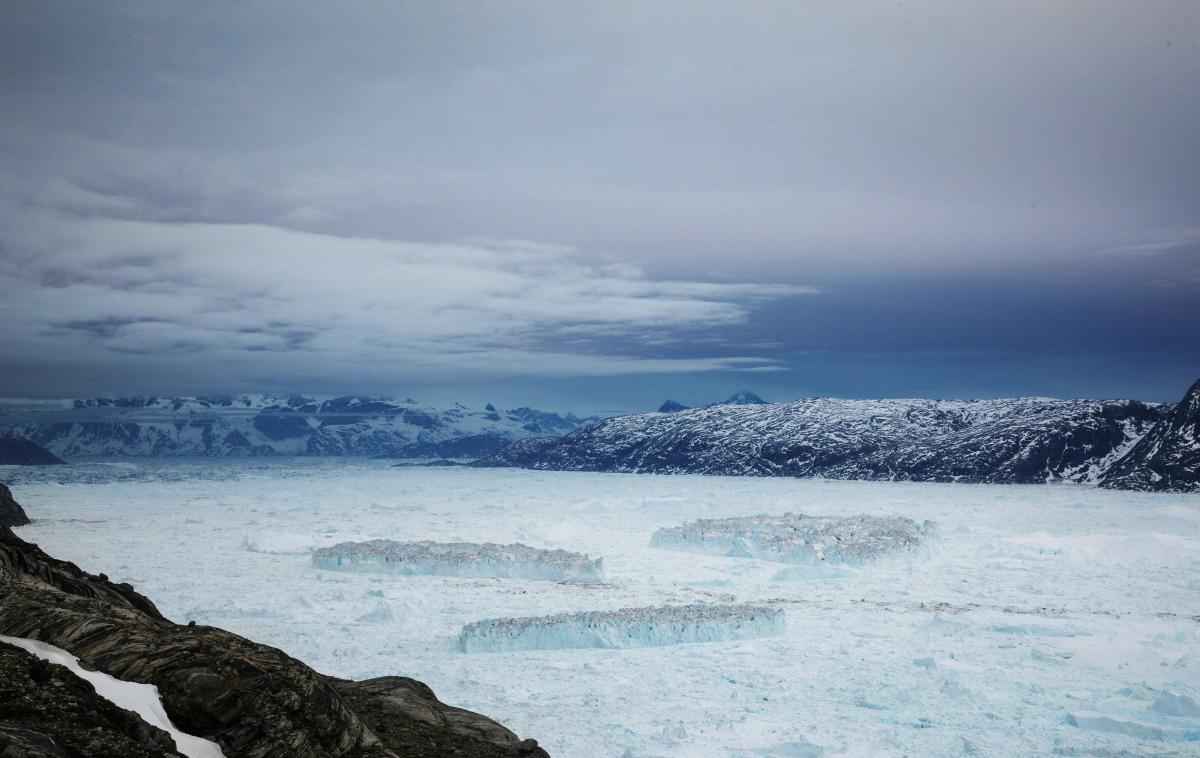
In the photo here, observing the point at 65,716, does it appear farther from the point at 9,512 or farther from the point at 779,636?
the point at 9,512

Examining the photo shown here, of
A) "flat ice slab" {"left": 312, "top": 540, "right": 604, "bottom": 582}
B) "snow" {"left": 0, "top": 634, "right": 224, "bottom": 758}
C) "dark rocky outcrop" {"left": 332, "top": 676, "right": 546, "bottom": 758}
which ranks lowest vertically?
"flat ice slab" {"left": 312, "top": 540, "right": 604, "bottom": 582}

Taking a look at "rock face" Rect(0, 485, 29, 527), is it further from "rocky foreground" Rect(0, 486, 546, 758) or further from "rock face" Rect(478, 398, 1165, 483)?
"rock face" Rect(478, 398, 1165, 483)

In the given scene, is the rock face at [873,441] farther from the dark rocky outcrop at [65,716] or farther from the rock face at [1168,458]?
the dark rocky outcrop at [65,716]

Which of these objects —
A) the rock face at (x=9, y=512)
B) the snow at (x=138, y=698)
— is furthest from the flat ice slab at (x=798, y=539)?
the rock face at (x=9, y=512)

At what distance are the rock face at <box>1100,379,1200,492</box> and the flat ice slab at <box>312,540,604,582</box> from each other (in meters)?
89.8

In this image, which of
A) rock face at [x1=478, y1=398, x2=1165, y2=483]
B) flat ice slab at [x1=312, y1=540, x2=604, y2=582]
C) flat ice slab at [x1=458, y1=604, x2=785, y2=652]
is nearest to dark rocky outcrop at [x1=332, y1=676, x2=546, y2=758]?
flat ice slab at [x1=458, y1=604, x2=785, y2=652]

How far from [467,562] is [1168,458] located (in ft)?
341

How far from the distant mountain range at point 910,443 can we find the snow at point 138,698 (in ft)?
358

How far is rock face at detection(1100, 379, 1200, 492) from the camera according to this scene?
94.6m

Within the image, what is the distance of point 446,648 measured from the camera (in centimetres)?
1602

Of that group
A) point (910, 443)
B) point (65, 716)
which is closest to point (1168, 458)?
point (910, 443)

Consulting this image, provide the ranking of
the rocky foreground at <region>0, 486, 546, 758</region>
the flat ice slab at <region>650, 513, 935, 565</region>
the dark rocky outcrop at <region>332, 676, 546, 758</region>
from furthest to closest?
1. the flat ice slab at <region>650, 513, 935, 565</region>
2. the dark rocky outcrop at <region>332, 676, 546, 758</region>
3. the rocky foreground at <region>0, 486, 546, 758</region>

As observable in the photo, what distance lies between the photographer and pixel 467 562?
83.4ft

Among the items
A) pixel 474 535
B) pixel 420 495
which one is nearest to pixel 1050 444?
pixel 420 495
